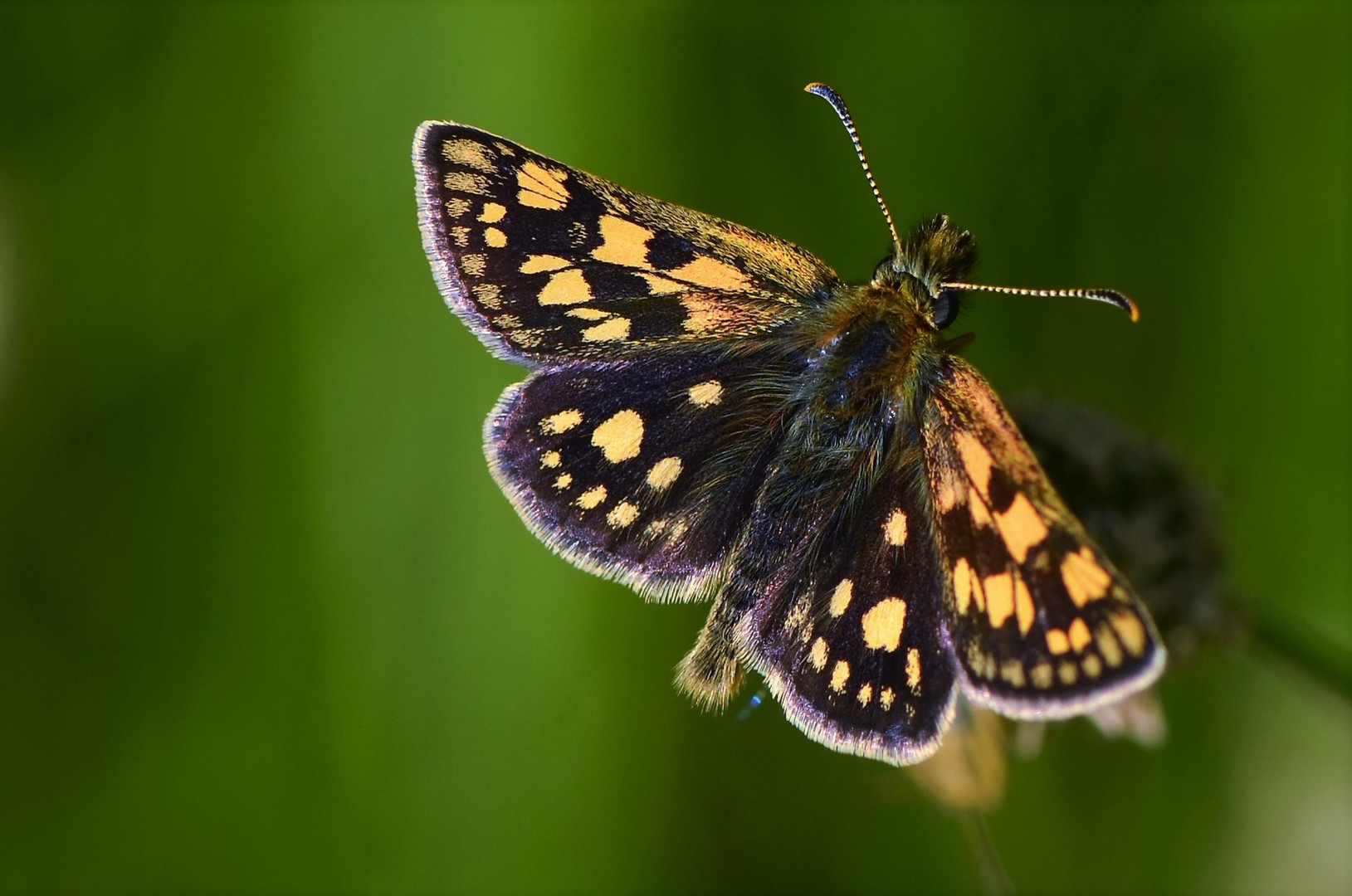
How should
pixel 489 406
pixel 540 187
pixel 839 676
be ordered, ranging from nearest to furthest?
pixel 839 676 → pixel 540 187 → pixel 489 406

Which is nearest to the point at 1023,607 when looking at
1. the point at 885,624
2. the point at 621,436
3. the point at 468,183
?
the point at 885,624

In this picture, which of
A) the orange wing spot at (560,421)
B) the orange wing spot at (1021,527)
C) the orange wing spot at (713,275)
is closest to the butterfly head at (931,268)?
the orange wing spot at (713,275)

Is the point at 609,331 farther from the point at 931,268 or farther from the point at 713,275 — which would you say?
the point at 931,268

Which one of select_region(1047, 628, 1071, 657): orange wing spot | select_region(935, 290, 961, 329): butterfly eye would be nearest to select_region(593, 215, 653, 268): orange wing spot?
select_region(935, 290, 961, 329): butterfly eye

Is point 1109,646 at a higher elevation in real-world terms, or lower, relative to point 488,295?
lower

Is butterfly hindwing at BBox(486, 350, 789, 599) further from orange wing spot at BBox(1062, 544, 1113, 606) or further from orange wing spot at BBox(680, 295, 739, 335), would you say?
orange wing spot at BBox(1062, 544, 1113, 606)

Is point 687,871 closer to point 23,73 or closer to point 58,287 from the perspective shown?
point 58,287
